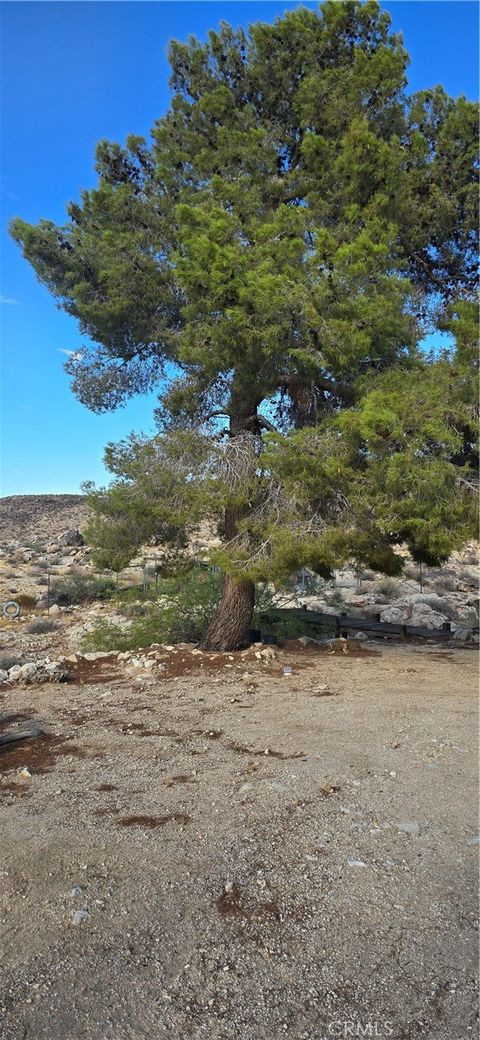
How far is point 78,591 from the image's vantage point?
24984mm

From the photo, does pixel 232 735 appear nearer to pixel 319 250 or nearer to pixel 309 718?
pixel 309 718

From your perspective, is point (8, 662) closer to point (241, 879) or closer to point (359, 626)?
point (359, 626)

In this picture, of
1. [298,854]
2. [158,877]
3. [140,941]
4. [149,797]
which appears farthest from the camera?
[149,797]

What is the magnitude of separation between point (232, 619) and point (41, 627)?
9.77 meters

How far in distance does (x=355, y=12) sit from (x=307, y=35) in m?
0.89

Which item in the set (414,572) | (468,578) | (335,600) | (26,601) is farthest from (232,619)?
(468,578)

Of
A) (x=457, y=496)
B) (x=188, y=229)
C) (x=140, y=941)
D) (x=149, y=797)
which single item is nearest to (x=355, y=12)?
(x=188, y=229)

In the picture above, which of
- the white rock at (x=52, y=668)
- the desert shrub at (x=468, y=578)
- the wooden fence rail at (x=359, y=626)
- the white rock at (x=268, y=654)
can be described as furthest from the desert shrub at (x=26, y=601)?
the desert shrub at (x=468, y=578)

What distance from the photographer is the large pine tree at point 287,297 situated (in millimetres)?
8172

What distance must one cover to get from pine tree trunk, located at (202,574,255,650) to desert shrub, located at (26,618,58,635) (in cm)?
924

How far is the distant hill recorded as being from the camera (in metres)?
55.4

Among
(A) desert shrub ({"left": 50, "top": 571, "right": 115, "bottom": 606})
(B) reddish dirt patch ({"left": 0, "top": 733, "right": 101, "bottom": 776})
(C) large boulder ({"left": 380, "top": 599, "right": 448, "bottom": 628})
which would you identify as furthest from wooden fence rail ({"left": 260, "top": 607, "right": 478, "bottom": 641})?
(A) desert shrub ({"left": 50, "top": 571, "right": 115, "bottom": 606})

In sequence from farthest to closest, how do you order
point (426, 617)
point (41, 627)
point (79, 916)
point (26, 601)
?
point (26, 601) < point (426, 617) < point (41, 627) < point (79, 916)

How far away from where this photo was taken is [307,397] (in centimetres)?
1024
